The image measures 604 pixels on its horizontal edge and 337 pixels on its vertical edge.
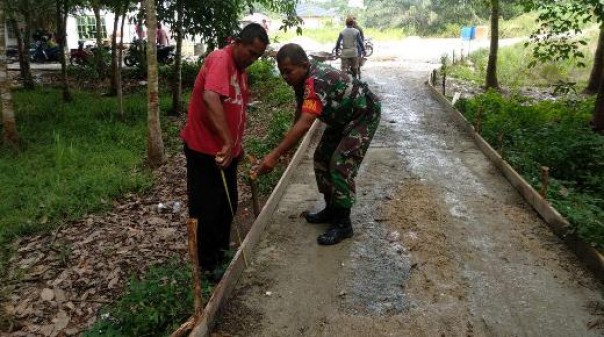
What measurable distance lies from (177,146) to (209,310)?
6.04m

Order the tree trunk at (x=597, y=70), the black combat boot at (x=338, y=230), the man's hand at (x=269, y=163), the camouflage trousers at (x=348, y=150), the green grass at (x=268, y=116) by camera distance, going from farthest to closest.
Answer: the tree trunk at (x=597, y=70), the green grass at (x=268, y=116), the black combat boot at (x=338, y=230), the camouflage trousers at (x=348, y=150), the man's hand at (x=269, y=163)

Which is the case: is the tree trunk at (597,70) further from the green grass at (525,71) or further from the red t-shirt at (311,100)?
the red t-shirt at (311,100)

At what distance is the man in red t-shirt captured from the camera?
320 centimetres

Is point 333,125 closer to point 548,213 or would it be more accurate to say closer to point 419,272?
point 419,272

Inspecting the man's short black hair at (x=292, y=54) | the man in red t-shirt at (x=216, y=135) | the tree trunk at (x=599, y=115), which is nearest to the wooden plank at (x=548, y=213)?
the tree trunk at (x=599, y=115)

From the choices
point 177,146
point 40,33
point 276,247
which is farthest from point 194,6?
point 40,33

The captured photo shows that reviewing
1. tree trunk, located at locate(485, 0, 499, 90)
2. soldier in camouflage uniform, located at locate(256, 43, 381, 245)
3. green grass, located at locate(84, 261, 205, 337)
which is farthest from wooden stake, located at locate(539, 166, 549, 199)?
tree trunk, located at locate(485, 0, 499, 90)

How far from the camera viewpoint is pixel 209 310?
3.16 m

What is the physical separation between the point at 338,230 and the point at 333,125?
97 cm

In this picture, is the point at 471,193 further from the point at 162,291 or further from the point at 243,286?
the point at 162,291

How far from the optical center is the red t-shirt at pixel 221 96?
320 cm

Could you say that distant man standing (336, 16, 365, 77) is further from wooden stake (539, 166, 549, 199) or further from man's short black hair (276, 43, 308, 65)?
man's short black hair (276, 43, 308, 65)

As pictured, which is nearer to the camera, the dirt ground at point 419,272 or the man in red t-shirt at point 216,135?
the man in red t-shirt at point 216,135

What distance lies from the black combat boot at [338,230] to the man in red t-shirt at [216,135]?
95 cm
